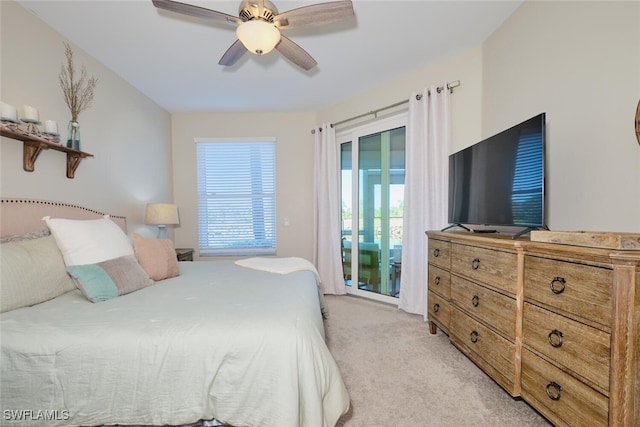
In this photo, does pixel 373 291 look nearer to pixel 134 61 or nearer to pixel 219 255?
pixel 219 255

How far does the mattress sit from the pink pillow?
2.66 feet

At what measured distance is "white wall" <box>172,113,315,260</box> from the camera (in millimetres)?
4098

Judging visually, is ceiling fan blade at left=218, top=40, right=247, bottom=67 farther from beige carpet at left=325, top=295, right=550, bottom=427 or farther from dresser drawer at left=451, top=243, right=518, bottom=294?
beige carpet at left=325, top=295, right=550, bottom=427

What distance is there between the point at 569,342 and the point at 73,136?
3484mm

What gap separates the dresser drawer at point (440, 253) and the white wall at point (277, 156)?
2.11 metres

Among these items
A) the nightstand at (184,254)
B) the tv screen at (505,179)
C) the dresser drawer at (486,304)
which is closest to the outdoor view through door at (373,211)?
the tv screen at (505,179)

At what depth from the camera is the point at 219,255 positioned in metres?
4.12

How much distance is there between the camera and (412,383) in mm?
1762

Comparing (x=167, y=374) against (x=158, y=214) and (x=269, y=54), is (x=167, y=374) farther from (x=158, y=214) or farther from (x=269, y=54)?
(x=269, y=54)

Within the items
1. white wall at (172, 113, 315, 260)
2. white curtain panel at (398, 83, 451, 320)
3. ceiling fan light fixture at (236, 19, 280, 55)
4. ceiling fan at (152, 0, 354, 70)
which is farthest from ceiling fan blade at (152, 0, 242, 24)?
white wall at (172, 113, 315, 260)

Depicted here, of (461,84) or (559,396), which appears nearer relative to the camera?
(559,396)

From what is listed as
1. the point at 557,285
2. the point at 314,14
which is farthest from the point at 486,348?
the point at 314,14

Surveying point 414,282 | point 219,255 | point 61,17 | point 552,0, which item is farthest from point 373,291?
point 61,17

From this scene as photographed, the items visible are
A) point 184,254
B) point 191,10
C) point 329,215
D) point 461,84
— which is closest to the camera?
point 191,10
